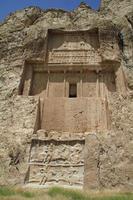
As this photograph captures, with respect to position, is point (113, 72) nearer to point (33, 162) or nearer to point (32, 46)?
point (32, 46)

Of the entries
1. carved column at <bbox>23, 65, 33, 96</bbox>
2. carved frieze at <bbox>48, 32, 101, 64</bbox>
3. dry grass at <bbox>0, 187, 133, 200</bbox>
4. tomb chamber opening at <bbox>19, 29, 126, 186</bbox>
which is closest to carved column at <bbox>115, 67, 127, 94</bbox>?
tomb chamber opening at <bbox>19, 29, 126, 186</bbox>

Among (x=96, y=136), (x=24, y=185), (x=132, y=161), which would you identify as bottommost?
(x=24, y=185)

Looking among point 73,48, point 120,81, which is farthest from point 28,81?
point 120,81

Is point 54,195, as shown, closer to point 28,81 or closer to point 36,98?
point 36,98

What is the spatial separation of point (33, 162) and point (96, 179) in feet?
8.49

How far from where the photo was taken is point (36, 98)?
46.2 feet

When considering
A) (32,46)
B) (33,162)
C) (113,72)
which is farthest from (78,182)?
(32,46)

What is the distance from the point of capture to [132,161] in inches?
437

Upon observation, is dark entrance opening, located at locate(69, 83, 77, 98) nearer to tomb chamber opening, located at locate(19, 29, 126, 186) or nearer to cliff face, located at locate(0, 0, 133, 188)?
tomb chamber opening, located at locate(19, 29, 126, 186)

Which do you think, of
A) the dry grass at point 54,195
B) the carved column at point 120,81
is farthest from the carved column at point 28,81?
the dry grass at point 54,195

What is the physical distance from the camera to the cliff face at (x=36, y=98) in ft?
36.9

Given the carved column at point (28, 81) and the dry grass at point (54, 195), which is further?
the carved column at point (28, 81)

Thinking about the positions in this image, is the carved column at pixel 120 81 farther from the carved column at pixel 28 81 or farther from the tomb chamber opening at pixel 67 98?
the carved column at pixel 28 81

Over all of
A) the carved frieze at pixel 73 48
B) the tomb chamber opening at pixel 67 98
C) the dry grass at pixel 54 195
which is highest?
the carved frieze at pixel 73 48
